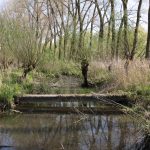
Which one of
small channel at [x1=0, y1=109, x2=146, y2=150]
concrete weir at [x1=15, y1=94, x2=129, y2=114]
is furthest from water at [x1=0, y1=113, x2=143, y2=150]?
concrete weir at [x1=15, y1=94, x2=129, y2=114]

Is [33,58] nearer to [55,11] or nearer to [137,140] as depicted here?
[137,140]

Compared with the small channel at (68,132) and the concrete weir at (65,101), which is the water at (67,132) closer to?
the small channel at (68,132)

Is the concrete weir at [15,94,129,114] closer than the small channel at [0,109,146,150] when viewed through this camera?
No

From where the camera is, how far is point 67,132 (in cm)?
975

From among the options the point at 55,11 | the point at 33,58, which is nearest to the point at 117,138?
the point at 33,58

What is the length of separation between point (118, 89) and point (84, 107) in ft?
8.71

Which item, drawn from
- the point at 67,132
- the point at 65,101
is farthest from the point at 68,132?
the point at 65,101

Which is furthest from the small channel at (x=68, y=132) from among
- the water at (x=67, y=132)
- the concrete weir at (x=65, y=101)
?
the concrete weir at (x=65, y=101)

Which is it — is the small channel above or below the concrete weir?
below

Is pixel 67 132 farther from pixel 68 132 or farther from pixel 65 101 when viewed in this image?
pixel 65 101

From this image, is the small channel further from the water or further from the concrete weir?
the concrete weir

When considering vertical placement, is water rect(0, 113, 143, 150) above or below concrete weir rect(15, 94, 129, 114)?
below

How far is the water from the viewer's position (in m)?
8.43

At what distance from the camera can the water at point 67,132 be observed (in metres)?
8.43
